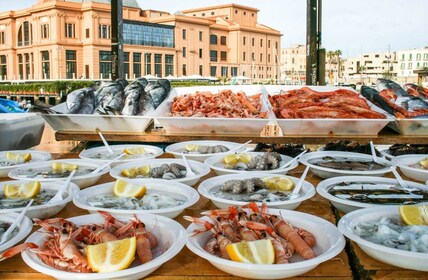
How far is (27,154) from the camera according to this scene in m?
2.92

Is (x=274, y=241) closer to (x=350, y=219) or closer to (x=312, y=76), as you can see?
(x=350, y=219)

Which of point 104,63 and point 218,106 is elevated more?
point 104,63

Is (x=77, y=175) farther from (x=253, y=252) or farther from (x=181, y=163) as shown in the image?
(x=253, y=252)

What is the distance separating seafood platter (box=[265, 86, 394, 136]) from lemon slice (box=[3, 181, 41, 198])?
2010 millimetres

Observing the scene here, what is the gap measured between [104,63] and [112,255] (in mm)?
64789

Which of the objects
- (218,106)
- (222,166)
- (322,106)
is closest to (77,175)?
(222,166)

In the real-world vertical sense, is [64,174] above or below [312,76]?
below

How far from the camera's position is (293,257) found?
4.90 feet

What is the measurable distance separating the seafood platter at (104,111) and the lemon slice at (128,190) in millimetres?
1616

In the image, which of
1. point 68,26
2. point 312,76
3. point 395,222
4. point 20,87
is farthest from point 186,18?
point 395,222

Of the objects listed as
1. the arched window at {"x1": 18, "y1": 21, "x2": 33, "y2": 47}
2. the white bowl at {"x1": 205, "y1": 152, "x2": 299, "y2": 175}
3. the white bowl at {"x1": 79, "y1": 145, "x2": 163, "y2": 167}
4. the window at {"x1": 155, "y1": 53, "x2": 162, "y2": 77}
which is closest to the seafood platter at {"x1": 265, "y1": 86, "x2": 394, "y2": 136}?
the white bowl at {"x1": 205, "y1": 152, "x2": 299, "y2": 175}

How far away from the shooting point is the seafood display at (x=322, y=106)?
3.65 meters

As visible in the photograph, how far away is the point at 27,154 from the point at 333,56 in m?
82.3

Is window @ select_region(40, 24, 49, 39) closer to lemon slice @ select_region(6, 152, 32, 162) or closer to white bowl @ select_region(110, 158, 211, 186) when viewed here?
lemon slice @ select_region(6, 152, 32, 162)
